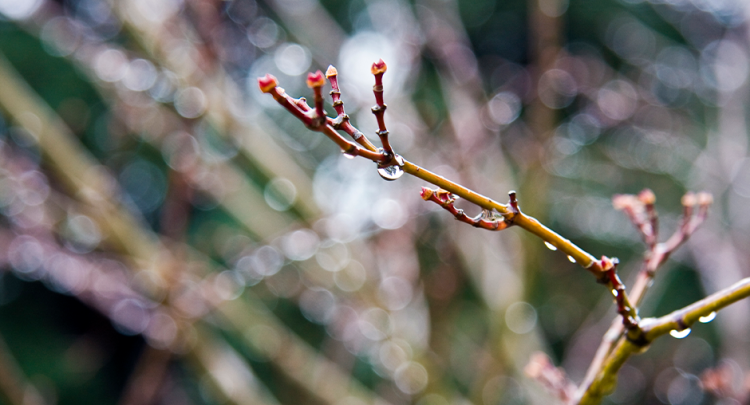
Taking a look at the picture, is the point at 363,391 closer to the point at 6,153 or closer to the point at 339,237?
the point at 339,237

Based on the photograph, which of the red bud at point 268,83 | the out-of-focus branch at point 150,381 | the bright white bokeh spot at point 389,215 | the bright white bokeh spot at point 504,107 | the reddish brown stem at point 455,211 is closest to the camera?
the red bud at point 268,83

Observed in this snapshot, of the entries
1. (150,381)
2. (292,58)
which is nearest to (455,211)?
(150,381)

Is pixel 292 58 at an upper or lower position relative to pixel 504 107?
upper

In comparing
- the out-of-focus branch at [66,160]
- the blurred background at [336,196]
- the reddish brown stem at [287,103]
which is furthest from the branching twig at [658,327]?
the out-of-focus branch at [66,160]

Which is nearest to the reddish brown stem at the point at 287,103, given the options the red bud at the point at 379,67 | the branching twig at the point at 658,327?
the red bud at the point at 379,67

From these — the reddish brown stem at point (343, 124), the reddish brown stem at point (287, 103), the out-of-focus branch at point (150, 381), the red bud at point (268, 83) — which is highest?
the reddish brown stem at point (343, 124)

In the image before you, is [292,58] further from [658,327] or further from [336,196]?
[658,327]

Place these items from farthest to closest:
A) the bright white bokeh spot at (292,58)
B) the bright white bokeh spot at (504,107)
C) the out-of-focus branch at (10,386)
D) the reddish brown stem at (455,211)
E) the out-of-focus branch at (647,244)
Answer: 1. the bright white bokeh spot at (292,58)
2. the bright white bokeh spot at (504,107)
3. the out-of-focus branch at (10,386)
4. the out-of-focus branch at (647,244)
5. the reddish brown stem at (455,211)

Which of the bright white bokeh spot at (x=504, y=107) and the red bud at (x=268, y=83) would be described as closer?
the red bud at (x=268, y=83)

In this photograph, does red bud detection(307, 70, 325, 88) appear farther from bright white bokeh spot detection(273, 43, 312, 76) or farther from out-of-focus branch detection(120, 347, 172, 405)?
bright white bokeh spot detection(273, 43, 312, 76)

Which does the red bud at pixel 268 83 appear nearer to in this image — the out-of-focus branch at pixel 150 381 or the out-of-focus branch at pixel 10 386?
the out-of-focus branch at pixel 150 381

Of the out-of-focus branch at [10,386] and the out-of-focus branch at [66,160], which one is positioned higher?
the out-of-focus branch at [66,160]

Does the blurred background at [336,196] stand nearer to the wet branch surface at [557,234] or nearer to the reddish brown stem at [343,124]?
the wet branch surface at [557,234]
